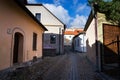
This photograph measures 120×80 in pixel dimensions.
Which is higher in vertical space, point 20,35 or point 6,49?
point 20,35

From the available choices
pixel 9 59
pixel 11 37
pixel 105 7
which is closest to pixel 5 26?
pixel 11 37

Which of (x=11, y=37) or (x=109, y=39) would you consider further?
(x=109, y=39)

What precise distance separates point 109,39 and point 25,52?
5167 mm

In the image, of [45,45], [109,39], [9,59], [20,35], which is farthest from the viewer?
[45,45]

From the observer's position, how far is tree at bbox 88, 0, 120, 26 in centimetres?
861

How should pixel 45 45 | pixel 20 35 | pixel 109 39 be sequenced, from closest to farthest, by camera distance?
1. pixel 109 39
2. pixel 20 35
3. pixel 45 45

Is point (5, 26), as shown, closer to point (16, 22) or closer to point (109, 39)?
point (16, 22)

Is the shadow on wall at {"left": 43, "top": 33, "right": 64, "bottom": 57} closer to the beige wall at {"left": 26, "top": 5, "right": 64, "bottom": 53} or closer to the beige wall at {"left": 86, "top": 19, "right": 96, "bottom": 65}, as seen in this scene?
the beige wall at {"left": 26, "top": 5, "right": 64, "bottom": 53}

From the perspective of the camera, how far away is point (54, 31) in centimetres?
2464

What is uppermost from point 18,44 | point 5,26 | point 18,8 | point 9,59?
point 18,8

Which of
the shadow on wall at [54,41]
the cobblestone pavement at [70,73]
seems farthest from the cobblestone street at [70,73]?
the shadow on wall at [54,41]

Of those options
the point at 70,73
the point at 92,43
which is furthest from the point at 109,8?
the point at 92,43

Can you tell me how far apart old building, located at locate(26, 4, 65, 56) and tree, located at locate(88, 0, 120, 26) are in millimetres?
14991

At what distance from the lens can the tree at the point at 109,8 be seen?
861 cm
